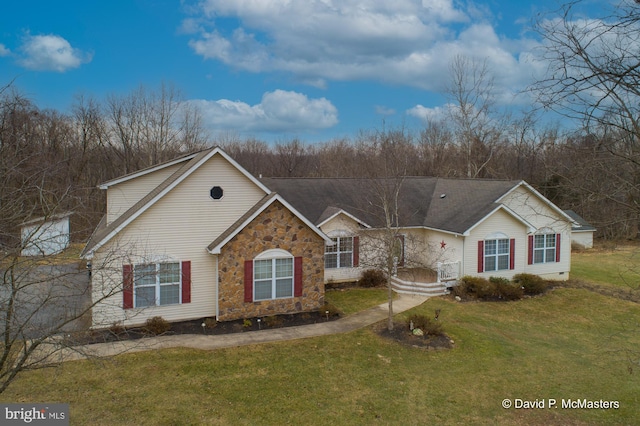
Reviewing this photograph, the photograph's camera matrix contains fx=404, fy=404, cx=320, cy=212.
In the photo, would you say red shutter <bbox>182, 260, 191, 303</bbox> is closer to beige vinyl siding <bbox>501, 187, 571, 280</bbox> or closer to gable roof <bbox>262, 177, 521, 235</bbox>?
gable roof <bbox>262, 177, 521, 235</bbox>

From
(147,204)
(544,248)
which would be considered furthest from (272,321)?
(544,248)

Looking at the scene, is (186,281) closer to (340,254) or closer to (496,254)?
(340,254)

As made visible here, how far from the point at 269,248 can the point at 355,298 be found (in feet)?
17.2

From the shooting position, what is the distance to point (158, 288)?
13.9 metres

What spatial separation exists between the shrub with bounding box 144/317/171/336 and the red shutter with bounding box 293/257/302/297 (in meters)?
4.54

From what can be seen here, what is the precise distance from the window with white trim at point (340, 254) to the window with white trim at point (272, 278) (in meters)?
4.98

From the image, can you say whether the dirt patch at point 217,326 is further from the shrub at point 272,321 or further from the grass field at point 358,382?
the grass field at point 358,382

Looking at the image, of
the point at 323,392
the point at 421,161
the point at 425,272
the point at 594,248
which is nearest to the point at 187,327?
the point at 323,392

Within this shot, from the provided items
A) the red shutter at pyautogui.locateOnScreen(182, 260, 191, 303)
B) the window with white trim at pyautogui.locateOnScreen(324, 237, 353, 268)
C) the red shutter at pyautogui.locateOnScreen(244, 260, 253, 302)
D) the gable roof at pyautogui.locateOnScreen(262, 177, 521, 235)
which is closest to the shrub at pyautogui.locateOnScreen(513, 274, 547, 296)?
the gable roof at pyautogui.locateOnScreen(262, 177, 521, 235)

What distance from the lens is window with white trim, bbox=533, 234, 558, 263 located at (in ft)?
69.2

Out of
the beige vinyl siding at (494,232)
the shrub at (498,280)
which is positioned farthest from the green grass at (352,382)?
the beige vinyl siding at (494,232)

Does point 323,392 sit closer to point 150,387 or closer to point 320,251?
point 150,387

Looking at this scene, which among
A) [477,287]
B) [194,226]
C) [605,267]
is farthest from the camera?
[605,267]

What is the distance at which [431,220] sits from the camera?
71.1ft
